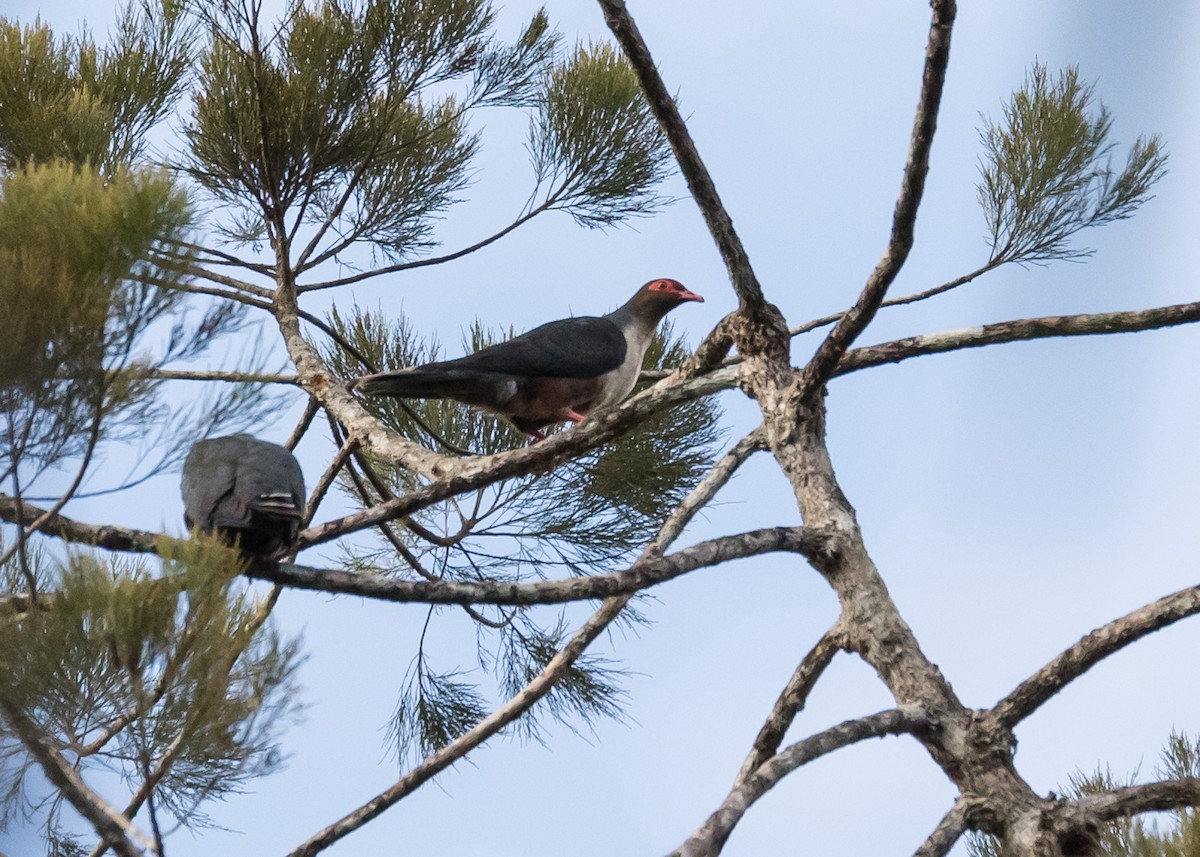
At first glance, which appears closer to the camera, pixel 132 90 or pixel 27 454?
pixel 27 454

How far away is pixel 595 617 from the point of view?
8.17ft

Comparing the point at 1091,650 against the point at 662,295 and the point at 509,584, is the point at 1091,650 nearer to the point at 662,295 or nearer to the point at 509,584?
the point at 509,584

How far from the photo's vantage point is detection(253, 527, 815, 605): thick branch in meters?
1.77

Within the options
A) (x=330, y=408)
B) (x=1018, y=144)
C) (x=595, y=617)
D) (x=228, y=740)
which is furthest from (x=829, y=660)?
(x=1018, y=144)

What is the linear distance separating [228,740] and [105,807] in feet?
0.54

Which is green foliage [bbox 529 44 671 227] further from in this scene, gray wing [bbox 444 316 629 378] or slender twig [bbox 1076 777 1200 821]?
slender twig [bbox 1076 777 1200 821]

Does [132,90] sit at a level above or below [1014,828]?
above

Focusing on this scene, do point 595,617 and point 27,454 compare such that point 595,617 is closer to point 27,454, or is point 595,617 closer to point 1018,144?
point 27,454

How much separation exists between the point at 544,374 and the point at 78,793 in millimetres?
2146

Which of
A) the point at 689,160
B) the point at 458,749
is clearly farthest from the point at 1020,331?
the point at 458,749

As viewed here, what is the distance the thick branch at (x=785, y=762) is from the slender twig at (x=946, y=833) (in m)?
0.13

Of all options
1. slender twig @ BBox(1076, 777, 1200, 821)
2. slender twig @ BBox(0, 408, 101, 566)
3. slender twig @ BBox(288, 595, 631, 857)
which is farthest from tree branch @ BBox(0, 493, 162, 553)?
slender twig @ BBox(1076, 777, 1200, 821)

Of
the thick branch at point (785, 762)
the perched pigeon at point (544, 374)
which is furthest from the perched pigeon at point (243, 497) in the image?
the perched pigeon at point (544, 374)

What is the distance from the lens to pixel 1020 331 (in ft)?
7.68
